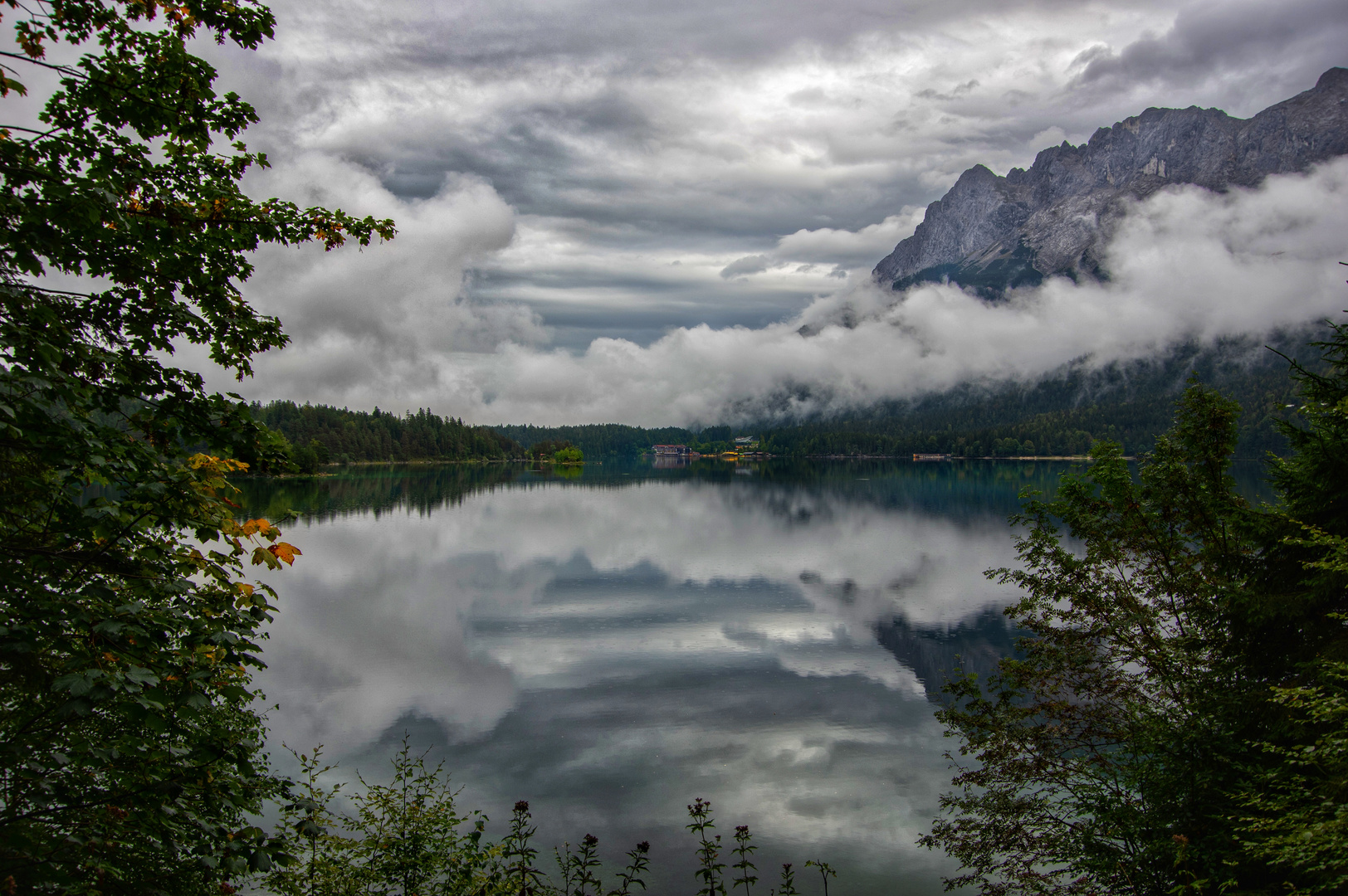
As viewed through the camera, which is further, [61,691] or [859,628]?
[859,628]

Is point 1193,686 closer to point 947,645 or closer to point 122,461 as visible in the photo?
point 122,461

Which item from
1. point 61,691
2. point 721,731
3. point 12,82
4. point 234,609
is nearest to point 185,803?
point 234,609

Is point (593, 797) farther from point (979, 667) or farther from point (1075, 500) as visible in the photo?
point (979, 667)

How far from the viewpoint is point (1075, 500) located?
2023 cm

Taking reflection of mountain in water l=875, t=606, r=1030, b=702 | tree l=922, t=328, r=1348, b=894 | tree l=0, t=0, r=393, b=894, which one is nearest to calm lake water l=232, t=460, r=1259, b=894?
reflection of mountain in water l=875, t=606, r=1030, b=702

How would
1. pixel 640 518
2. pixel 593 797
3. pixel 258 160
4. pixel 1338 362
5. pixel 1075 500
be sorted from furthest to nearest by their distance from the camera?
1. pixel 640 518
2. pixel 593 797
3. pixel 1075 500
4. pixel 1338 362
5. pixel 258 160

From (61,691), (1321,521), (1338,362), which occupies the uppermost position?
(1338,362)

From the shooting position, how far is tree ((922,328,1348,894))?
11.0 metres

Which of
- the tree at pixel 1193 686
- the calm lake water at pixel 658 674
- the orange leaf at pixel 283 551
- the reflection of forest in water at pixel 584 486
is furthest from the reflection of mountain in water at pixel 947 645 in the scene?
the reflection of forest in water at pixel 584 486

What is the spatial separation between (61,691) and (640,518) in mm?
94877

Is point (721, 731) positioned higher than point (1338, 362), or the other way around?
point (1338, 362)

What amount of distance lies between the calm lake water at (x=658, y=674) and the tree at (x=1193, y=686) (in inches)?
179

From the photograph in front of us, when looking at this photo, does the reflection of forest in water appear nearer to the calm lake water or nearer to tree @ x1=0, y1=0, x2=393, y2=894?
the calm lake water

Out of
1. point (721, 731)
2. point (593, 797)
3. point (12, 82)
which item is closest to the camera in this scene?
point (12, 82)
